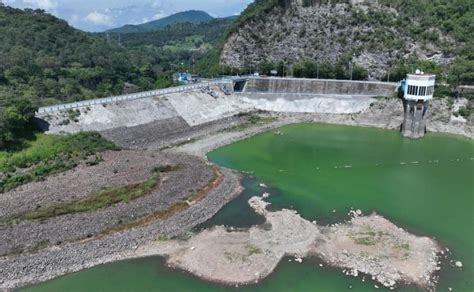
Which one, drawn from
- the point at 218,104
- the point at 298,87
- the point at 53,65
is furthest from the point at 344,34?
the point at 53,65

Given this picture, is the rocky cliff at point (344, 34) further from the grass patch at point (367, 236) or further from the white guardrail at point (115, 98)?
the grass patch at point (367, 236)

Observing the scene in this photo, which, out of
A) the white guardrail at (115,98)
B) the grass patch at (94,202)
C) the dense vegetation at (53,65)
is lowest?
the grass patch at (94,202)

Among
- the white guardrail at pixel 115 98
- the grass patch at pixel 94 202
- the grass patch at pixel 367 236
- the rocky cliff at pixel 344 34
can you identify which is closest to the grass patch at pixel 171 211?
the grass patch at pixel 94 202

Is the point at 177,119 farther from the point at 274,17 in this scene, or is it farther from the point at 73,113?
the point at 274,17

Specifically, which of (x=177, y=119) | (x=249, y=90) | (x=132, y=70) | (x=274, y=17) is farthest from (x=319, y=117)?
(x=132, y=70)

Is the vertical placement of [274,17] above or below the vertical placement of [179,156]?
above

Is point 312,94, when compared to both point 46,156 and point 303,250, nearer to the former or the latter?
point 46,156
